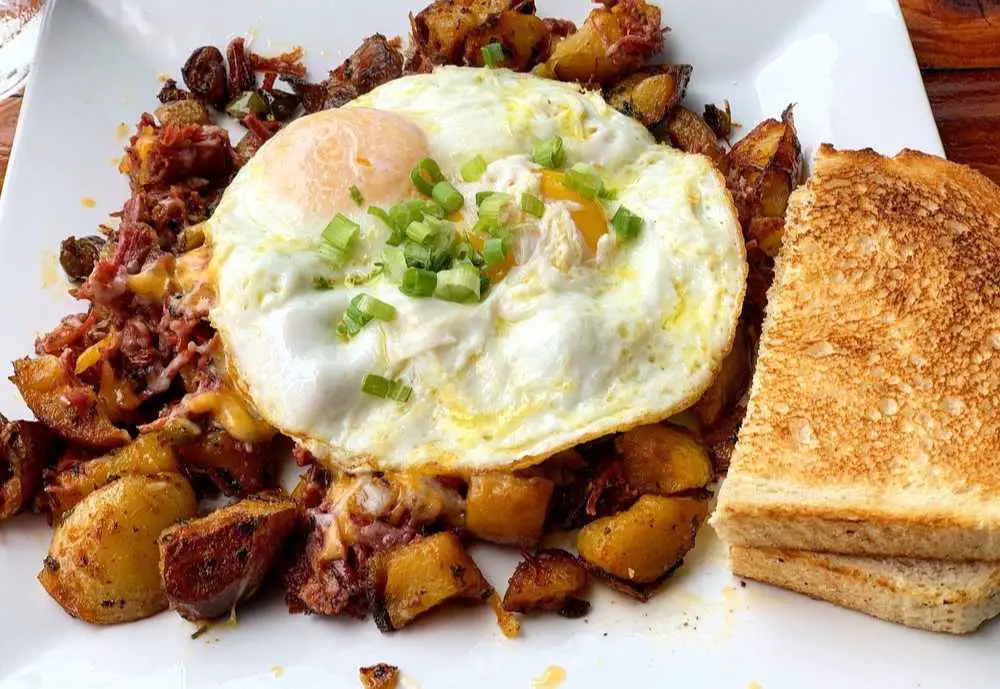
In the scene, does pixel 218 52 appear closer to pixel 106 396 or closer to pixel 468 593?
pixel 106 396

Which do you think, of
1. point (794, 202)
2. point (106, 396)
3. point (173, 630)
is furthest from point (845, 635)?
point (106, 396)

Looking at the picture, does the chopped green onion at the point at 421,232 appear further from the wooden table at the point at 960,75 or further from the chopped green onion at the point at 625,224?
the wooden table at the point at 960,75

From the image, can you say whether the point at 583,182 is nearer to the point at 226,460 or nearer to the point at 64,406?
the point at 226,460

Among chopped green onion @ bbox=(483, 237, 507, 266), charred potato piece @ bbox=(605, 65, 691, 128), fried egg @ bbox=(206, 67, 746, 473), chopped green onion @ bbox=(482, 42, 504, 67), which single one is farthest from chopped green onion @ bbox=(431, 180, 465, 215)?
charred potato piece @ bbox=(605, 65, 691, 128)

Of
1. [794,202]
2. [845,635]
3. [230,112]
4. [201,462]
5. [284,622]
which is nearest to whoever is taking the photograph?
[845,635]

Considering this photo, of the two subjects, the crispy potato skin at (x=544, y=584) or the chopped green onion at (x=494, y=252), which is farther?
the chopped green onion at (x=494, y=252)

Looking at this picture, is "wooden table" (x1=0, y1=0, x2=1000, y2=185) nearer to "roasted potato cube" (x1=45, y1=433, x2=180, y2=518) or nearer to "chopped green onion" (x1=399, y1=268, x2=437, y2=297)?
"roasted potato cube" (x1=45, y1=433, x2=180, y2=518)

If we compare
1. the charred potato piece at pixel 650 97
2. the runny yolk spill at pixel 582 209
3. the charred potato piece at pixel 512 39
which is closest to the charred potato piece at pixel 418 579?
the runny yolk spill at pixel 582 209
